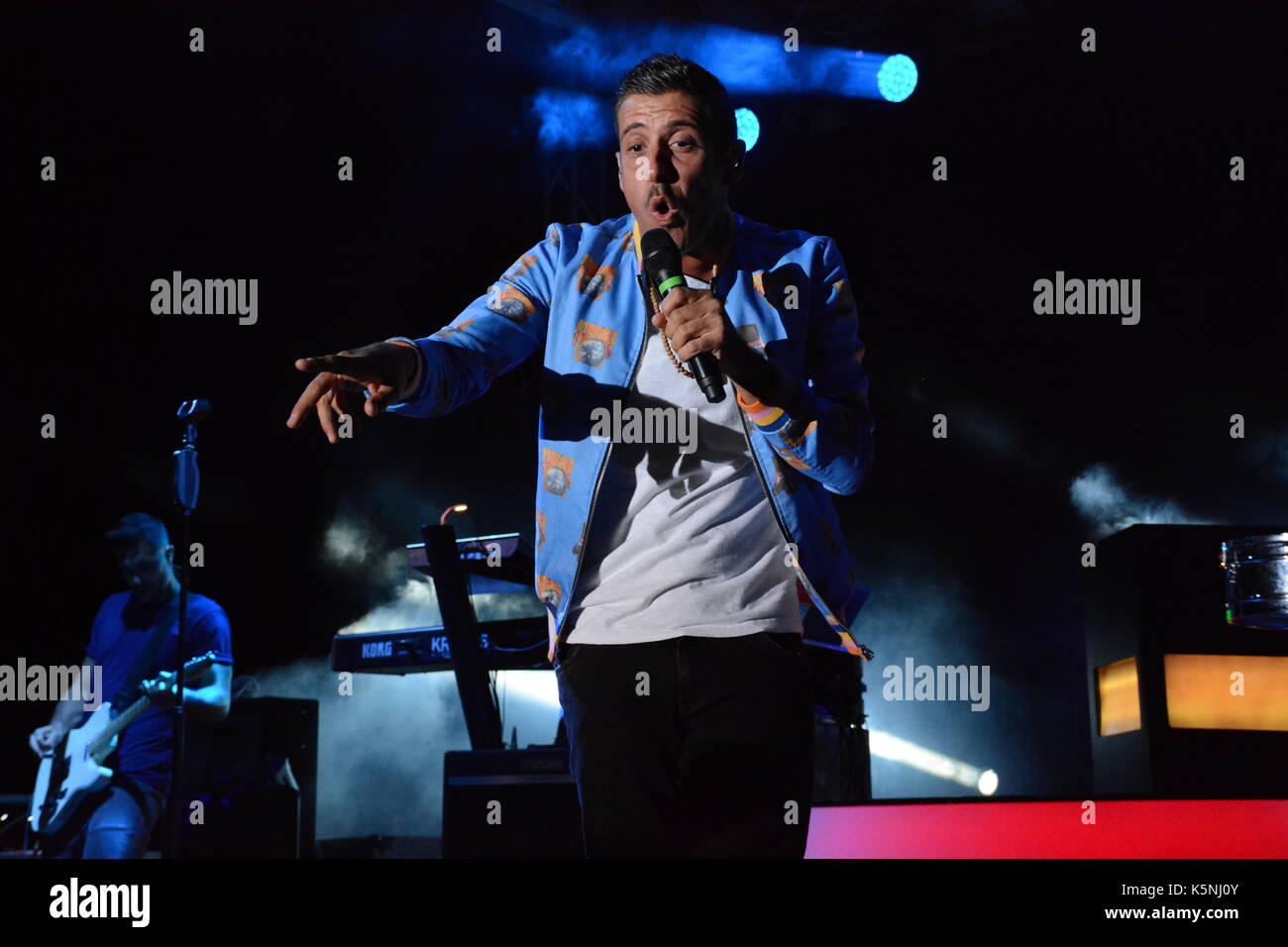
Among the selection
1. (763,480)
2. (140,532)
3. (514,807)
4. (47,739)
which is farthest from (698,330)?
(47,739)

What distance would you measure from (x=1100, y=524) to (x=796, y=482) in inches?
250

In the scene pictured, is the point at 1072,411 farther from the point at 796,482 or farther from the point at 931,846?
the point at 796,482

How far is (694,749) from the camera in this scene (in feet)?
4.48

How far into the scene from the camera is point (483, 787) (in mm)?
3443

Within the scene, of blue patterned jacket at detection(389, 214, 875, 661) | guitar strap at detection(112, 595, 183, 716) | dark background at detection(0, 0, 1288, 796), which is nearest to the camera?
blue patterned jacket at detection(389, 214, 875, 661)

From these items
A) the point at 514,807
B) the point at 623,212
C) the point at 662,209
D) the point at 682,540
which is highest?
the point at 623,212

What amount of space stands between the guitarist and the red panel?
275 cm

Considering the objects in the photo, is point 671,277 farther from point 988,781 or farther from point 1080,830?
point 988,781

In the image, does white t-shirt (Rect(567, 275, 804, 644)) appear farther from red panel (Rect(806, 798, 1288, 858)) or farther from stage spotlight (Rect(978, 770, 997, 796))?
stage spotlight (Rect(978, 770, 997, 796))

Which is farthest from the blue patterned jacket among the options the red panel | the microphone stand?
the microphone stand

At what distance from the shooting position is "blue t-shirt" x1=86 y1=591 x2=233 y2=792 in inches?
170

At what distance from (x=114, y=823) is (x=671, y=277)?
373cm

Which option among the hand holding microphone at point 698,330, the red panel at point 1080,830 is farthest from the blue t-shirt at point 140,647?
the hand holding microphone at point 698,330

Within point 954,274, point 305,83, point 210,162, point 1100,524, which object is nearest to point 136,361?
point 210,162
